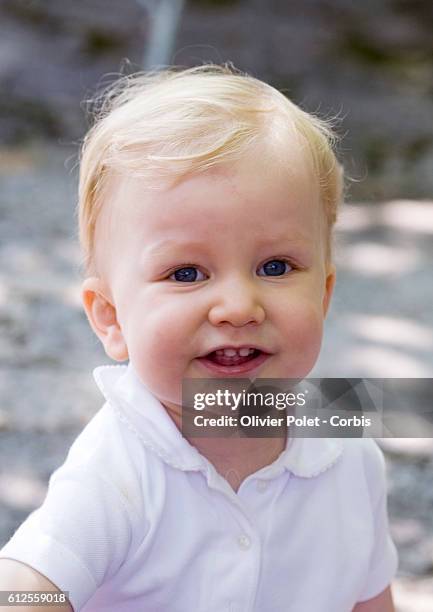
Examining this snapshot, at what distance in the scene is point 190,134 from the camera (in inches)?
47.9

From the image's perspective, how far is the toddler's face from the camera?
46.1 inches

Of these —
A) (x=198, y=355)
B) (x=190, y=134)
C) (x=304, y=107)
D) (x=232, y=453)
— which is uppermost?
(x=304, y=107)

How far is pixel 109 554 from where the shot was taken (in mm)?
1185

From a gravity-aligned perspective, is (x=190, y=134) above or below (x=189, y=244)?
above

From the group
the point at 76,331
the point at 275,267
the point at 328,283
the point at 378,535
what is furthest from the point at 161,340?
the point at 76,331

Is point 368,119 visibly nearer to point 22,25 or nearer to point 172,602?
point 22,25

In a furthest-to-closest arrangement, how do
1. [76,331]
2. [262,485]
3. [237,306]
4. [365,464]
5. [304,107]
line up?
1. [304,107]
2. [76,331]
3. [365,464]
4. [262,485]
5. [237,306]

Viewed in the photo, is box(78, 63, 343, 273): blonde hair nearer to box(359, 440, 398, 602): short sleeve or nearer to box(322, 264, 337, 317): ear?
box(322, 264, 337, 317): ear

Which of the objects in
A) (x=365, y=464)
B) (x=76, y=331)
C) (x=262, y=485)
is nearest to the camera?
(x=262, y=485)

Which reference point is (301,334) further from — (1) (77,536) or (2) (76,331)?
(2) (76,331)

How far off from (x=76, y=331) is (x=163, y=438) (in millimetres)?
1287

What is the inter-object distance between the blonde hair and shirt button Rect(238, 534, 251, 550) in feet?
1.17

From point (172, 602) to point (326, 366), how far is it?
118 centimetres

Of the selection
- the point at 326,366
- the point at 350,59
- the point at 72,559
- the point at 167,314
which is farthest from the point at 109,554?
the point at 350,59
